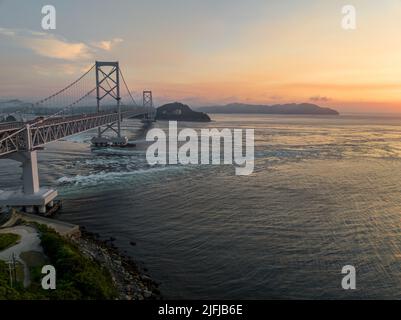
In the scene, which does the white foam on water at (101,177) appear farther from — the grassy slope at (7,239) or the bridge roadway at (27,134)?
the grassy slope at (7,239)

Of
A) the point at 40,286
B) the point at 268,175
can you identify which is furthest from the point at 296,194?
the point at 40,286

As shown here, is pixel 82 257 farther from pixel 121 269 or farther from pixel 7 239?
pixel 7 239

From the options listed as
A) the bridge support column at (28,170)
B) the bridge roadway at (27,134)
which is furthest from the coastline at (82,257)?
the bridge roadway at (27,134)

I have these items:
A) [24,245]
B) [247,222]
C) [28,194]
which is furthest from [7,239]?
[247,222]

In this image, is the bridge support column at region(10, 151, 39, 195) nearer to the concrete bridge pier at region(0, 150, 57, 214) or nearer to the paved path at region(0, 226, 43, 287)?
the concrete bridge pier at region(0, 150, 57, 214)
